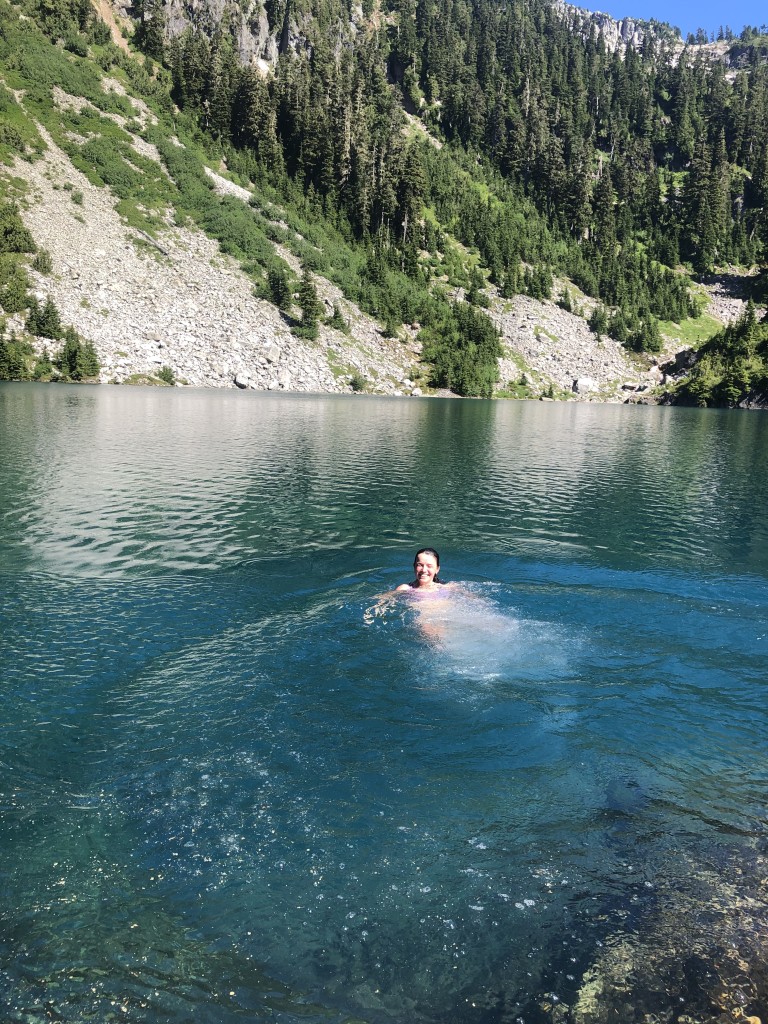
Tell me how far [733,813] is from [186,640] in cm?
960

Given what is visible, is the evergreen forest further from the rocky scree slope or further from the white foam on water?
the white foam on water

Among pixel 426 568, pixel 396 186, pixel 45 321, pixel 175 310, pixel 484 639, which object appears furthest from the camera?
pixel 396 186

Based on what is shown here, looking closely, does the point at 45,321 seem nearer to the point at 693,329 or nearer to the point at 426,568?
the point at 426,568

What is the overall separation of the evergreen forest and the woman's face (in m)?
84.1

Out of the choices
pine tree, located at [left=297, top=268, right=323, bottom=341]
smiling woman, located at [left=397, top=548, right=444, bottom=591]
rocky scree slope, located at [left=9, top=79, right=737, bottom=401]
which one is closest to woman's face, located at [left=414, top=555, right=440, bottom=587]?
smiling woman, located at [left=397, top=548, right=444, bottom=591]

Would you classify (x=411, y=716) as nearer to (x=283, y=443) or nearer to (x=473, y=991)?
(x=473, y=991)

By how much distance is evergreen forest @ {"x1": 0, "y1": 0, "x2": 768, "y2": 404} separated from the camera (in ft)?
361

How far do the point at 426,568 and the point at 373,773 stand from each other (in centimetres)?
637

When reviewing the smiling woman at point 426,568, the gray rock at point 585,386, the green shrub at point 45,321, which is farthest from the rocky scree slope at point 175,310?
the smiling woman at point 426,568

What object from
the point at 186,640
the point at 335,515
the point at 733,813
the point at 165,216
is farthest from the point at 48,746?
the point at 165,216

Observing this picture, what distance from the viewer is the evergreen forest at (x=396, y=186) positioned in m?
110

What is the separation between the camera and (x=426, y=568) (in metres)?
14.0

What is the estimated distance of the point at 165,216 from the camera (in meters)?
105

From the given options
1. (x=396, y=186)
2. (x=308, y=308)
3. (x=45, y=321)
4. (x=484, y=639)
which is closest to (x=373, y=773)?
(x=484, y=639)
